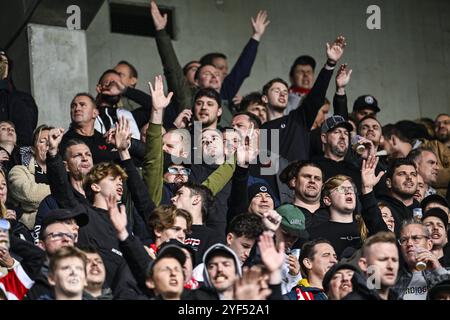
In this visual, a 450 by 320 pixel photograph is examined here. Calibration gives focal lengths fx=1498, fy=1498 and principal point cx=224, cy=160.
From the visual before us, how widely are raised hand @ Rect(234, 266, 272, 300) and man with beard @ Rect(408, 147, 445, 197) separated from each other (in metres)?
5.14

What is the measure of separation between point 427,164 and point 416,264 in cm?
301

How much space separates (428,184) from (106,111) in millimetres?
3269

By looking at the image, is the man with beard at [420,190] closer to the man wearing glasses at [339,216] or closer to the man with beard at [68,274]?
the man wearing glasses at [339,216]

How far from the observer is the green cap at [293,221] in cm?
1198

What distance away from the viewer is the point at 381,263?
432 inches

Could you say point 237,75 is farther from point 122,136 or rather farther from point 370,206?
point 122,136

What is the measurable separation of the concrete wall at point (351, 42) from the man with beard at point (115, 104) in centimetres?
247

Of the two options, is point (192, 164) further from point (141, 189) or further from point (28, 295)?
point (28, 295)

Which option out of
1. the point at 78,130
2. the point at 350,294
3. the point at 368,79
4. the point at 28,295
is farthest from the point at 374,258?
the point at 368,79

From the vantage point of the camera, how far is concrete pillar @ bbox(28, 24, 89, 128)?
15.7 meters

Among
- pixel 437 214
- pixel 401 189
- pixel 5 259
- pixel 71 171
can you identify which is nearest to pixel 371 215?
pixel 437 214

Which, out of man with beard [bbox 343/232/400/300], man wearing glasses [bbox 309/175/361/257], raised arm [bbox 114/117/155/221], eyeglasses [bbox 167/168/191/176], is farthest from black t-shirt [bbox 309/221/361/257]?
raised arm [bbox 114/117/155/221]

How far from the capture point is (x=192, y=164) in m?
13.2
